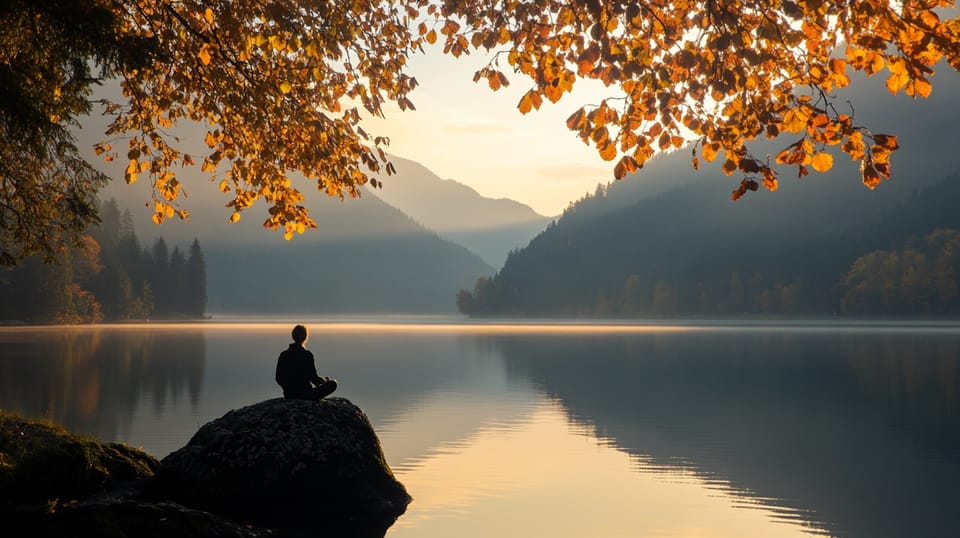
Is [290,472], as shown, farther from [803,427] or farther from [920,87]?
[803,427]

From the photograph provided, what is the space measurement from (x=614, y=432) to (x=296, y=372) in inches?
516

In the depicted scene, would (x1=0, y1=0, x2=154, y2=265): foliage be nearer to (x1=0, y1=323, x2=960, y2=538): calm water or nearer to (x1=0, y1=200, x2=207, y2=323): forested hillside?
(x1=0, y1=323, x2=960, y2=538): calm water

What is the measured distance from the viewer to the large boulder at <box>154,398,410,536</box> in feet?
46.6

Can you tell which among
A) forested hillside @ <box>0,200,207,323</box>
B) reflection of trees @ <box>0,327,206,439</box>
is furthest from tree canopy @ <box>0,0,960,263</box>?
forested hillside @ <box>0,200,207,323</box>

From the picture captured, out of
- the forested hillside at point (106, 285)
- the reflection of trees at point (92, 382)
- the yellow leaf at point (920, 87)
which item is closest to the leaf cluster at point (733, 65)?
the yellow leaf at point (920, 87)

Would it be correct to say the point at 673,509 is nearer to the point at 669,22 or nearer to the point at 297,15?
the point at 669,22

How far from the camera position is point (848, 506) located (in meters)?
17.0

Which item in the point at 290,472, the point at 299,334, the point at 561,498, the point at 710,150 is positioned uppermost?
the point at 710,150

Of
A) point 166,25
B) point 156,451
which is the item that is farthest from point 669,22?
point 156,451

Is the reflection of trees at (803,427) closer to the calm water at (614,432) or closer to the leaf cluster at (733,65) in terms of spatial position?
the calm water at (614,432)

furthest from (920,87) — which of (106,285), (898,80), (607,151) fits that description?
(106,285)

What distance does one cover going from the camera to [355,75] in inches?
563

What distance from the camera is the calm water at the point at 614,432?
15.9 meters

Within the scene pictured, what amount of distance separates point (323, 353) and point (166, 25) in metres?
54.9
